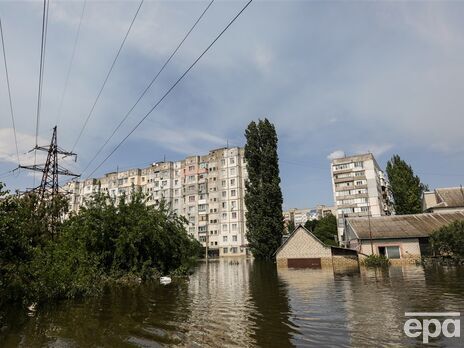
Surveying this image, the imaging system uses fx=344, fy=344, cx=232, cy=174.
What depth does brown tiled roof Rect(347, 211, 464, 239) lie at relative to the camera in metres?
42.1

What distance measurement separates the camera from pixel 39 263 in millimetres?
15992

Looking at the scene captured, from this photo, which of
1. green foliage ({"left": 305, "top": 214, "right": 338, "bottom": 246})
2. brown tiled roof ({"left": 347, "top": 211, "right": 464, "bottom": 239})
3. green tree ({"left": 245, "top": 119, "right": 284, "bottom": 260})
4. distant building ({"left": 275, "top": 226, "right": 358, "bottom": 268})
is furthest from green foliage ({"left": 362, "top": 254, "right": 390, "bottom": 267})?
green foliage ({"left": 305, "top": 214, "right": 338, "bottom": 246})

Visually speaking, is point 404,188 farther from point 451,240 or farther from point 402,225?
point 451,240

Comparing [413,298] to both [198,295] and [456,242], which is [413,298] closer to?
[198,295]

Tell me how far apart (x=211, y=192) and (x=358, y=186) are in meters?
38.9

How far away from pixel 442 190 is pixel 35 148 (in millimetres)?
55742

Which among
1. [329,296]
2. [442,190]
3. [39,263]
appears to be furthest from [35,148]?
[442,190]

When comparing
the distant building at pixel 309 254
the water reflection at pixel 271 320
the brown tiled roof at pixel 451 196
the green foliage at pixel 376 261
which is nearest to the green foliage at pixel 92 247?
the water reflection at pixel 271 320

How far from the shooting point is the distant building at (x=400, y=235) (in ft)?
136

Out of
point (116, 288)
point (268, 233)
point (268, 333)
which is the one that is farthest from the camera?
point (268, 233)

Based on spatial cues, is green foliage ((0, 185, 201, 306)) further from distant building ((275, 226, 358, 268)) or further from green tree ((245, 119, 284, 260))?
green tree ((245, 119, 284, 260))

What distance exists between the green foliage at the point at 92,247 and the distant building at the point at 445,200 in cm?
3733

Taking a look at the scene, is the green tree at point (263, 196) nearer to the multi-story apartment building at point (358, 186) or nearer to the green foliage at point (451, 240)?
the green foliage at point (451, 240)

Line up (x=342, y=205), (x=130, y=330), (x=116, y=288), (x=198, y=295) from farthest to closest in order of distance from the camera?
(x=342, y=205) → (x=116, y=288) → (x=198, y=295) → (x=130, y=330)
